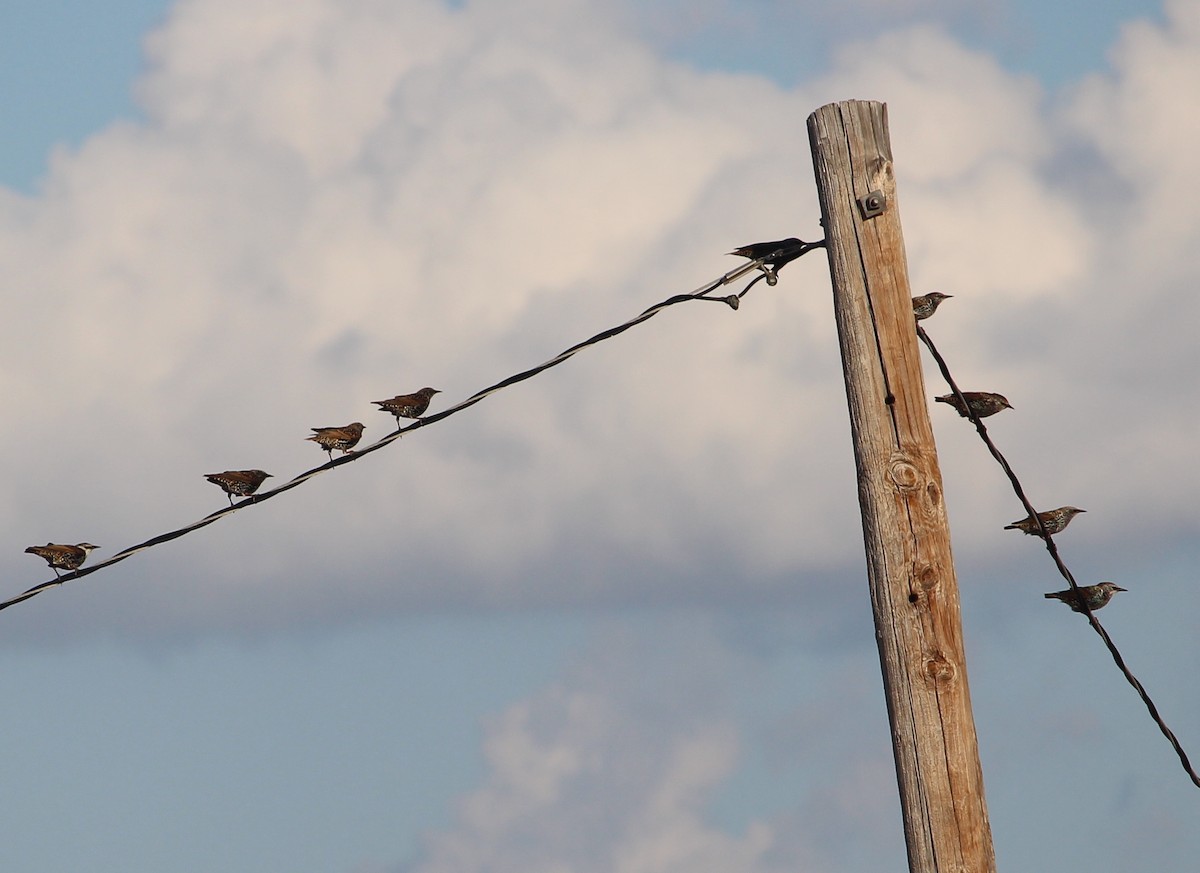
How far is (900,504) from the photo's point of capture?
23.0ft

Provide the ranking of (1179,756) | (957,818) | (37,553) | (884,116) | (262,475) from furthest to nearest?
(262,475) < (37,553) < (1179,756) < (884,116) < (957,818)

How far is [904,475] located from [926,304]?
217cm

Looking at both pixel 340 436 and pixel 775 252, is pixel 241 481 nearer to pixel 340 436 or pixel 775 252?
pixel 340 436

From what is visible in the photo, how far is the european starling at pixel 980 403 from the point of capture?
29.4 ft

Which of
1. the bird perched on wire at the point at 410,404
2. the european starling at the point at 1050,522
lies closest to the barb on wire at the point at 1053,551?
the european starling at the point at 1050,522

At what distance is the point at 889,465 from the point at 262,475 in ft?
24.9

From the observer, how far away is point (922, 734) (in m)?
6.87

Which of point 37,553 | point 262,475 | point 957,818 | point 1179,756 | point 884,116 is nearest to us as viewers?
point 957,818

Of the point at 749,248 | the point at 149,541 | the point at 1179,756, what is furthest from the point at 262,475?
the point at 1179,756

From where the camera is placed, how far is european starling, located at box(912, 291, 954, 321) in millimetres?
8117

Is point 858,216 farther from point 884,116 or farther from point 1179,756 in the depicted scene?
point 1179,756

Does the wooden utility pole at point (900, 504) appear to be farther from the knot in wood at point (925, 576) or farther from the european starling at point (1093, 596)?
the european starling at point (1093, 596)

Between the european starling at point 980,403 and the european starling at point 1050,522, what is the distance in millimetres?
696

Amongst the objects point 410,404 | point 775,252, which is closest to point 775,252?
point 775,252
